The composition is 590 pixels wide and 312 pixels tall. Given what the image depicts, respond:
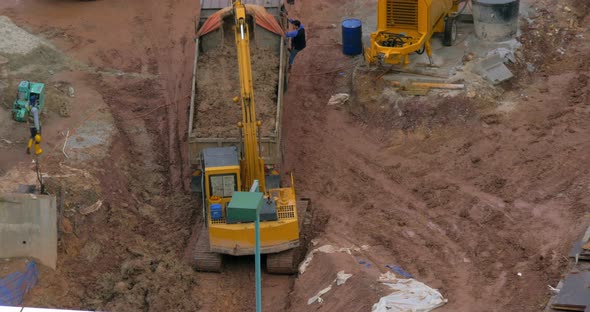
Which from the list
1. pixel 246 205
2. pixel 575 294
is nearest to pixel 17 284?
pixel 246 205

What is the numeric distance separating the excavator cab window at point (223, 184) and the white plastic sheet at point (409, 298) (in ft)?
10.4

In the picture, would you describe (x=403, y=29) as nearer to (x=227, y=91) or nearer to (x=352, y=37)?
(x=352, y=37)

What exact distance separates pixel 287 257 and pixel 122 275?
299 cm

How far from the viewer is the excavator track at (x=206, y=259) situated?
18.7 metres

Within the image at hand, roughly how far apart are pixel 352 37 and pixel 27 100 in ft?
27.0

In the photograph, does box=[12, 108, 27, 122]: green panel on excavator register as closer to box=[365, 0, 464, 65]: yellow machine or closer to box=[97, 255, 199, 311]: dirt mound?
box=[97, 255, 199, 311]: dirt mound

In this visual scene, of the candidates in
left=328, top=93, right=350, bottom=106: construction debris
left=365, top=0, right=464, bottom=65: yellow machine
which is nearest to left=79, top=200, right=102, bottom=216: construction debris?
left=328, top=93, right=350, bottom=106: construction debris

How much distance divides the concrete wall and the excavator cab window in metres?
2.88

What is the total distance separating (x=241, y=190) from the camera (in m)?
18.4

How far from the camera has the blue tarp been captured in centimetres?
1736

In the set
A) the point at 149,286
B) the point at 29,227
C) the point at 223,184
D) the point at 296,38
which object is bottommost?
the point at 149,286

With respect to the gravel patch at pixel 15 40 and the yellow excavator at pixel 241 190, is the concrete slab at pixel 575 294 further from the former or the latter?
the gravel patch at pixel 15 40

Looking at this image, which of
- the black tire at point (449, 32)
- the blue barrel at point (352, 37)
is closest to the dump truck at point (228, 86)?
the blue barrel at point (352, 37)

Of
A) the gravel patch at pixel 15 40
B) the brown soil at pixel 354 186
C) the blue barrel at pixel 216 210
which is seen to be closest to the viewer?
the brown soil at pixel 354 186
